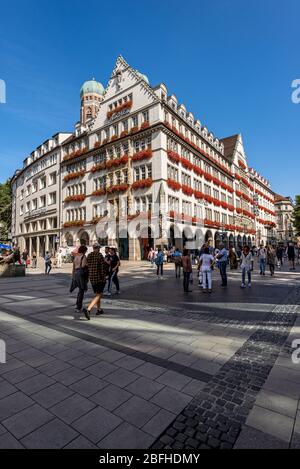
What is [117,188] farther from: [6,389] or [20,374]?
[6,389]

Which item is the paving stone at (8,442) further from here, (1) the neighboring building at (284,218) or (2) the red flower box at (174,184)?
(1) the neighboring building at (284,218)

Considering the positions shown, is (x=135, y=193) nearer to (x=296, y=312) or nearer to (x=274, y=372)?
(x=296, y=312)

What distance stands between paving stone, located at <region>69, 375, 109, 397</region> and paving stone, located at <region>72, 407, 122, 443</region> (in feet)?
1.27

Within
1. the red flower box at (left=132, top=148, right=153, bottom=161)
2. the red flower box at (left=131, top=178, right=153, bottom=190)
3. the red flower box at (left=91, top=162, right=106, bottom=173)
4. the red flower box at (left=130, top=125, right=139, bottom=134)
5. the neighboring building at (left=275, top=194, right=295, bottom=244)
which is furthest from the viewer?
the neighboring building at (left=275, top=194, right=295, bottom=244)

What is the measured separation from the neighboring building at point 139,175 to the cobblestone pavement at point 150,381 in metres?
21.1

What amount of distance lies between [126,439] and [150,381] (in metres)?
1.03

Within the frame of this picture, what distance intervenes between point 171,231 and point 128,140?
485 inches

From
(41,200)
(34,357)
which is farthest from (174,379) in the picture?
(41,200)

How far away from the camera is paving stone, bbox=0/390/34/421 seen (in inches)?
102

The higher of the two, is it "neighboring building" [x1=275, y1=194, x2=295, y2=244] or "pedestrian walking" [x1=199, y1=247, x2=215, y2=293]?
"neighboring building" [x1=275, y1=194, x2=295, y2=244]

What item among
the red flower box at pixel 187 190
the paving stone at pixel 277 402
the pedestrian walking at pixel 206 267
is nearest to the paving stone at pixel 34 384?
the paving stone at pixel 277 402

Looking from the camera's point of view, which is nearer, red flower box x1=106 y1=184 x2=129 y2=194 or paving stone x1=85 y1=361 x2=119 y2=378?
paving stone x1=85 y1=361 x2=119 y2=378

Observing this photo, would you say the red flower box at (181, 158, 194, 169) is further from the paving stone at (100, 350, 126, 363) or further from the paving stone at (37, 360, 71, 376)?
the paving stone at (37, 360, 71, 376)

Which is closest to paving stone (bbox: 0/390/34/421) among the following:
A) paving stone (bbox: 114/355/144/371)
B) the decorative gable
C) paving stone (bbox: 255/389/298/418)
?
paving stone (bbox: 114/355/144/371)
